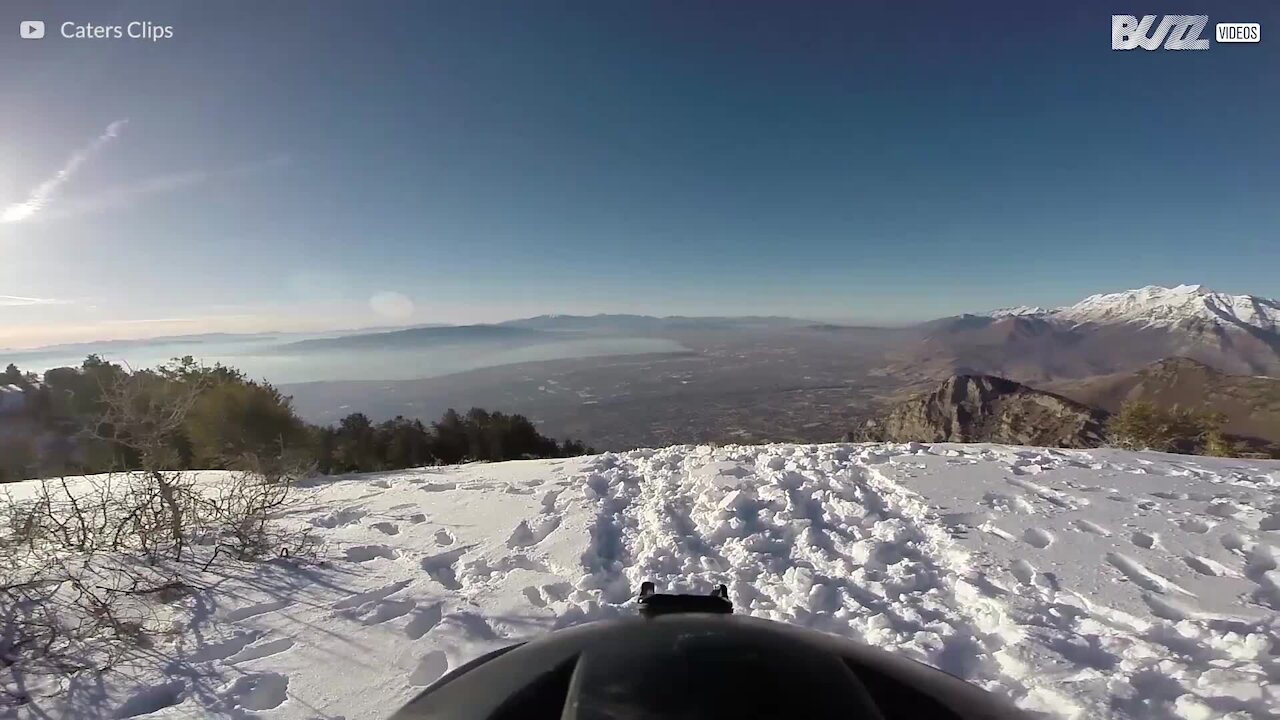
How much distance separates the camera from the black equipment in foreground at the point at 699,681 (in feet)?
2.80

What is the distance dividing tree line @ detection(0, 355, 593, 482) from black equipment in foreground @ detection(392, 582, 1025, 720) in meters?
8.33

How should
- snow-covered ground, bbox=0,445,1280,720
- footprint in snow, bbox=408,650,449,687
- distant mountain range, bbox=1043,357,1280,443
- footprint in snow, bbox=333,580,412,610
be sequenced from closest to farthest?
snow-covered ground, bbox=0,445,1280,720, footprint in snow, bbox=408,650,449,687, footprint in snow, bbox=333,580,412,610, distant mountain range, bbox=1043,357,1280,443

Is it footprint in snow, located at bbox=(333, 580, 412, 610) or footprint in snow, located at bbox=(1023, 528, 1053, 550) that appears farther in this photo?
footprint in snow, located at bbox=(1023, 528, 1053, 550)

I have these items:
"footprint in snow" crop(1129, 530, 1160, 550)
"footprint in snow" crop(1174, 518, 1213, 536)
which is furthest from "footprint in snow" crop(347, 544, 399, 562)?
"footprint in snow" crop(1174, 518, 1213, 536)

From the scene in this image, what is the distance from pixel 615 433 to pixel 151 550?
20.1 metres

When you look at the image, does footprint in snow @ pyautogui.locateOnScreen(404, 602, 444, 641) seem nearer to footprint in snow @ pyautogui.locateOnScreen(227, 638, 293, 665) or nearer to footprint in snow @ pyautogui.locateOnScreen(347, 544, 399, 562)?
footprint in snow @ pyautogui.locateOnScreen(227, 638, 293, 665)

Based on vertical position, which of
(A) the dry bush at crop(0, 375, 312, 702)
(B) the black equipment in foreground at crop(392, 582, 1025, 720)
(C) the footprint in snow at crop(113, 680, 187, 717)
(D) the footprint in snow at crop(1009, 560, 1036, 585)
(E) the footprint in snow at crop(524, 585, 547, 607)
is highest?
(B) the black equipment in foreground at crop(392, 582, 1025, 720)

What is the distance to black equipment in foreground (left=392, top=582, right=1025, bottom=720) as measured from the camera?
0.85m

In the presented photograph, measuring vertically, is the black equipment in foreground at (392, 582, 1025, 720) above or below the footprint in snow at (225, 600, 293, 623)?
above

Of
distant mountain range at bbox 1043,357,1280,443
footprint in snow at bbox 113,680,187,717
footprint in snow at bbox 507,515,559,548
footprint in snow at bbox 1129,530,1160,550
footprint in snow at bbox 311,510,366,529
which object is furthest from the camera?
distant mountain range at bbox 1043,357,1280,443

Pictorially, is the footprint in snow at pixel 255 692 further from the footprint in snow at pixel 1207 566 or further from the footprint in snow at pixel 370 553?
the footprint in snow at pixel 1207 566

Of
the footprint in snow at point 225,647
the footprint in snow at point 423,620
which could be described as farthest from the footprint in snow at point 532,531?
the footprint in snow at point 225,647

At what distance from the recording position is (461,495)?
248 inches

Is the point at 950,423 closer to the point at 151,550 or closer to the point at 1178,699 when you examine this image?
the point at 1178,699
